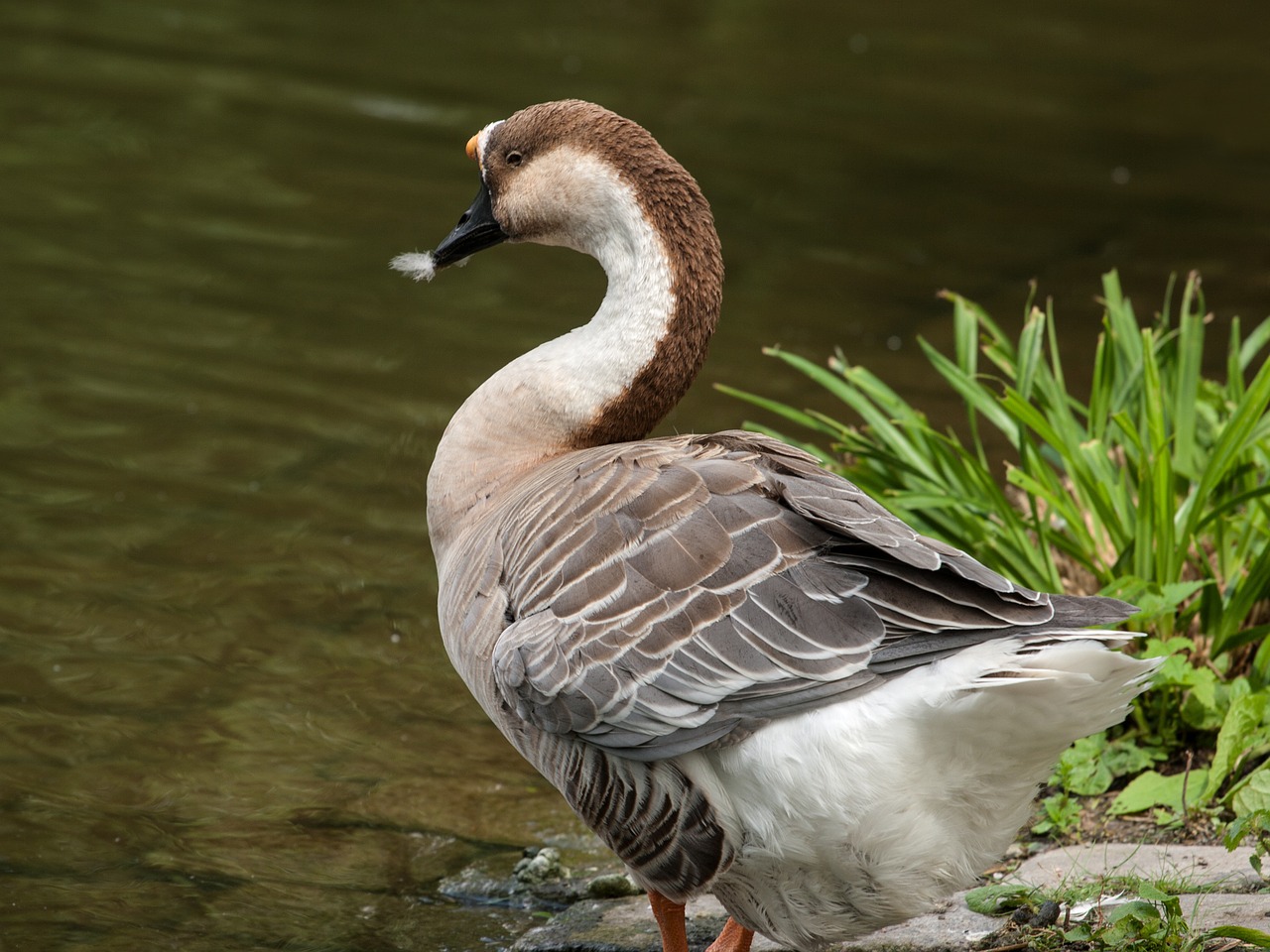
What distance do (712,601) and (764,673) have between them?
0.72 ft

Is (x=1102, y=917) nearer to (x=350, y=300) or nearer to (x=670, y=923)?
(x=670, y=923)

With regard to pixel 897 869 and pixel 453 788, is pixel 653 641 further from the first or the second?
pixel 453 788

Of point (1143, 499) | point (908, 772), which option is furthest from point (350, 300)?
point (908, 772)

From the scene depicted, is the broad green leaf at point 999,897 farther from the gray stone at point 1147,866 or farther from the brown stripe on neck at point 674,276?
the brown stripe on neck at point 674,276

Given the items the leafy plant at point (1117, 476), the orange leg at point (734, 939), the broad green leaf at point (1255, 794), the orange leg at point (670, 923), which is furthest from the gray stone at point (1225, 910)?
the orange leg at point (670, 923)

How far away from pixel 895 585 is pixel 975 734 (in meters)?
0.34

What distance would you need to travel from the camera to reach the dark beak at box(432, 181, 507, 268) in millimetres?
4062

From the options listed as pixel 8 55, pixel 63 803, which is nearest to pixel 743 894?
pixel 63 803

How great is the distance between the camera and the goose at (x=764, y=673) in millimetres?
2783

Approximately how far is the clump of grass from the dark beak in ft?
3.51

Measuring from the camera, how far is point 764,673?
113 inches

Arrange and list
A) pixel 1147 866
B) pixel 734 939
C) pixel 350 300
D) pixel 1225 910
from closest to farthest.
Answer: pixel 1225 910 < pixel 734 939 < pixel 1147 866 < pixel 350 300

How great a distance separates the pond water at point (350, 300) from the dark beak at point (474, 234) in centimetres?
169

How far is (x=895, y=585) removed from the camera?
2936 millimetres
